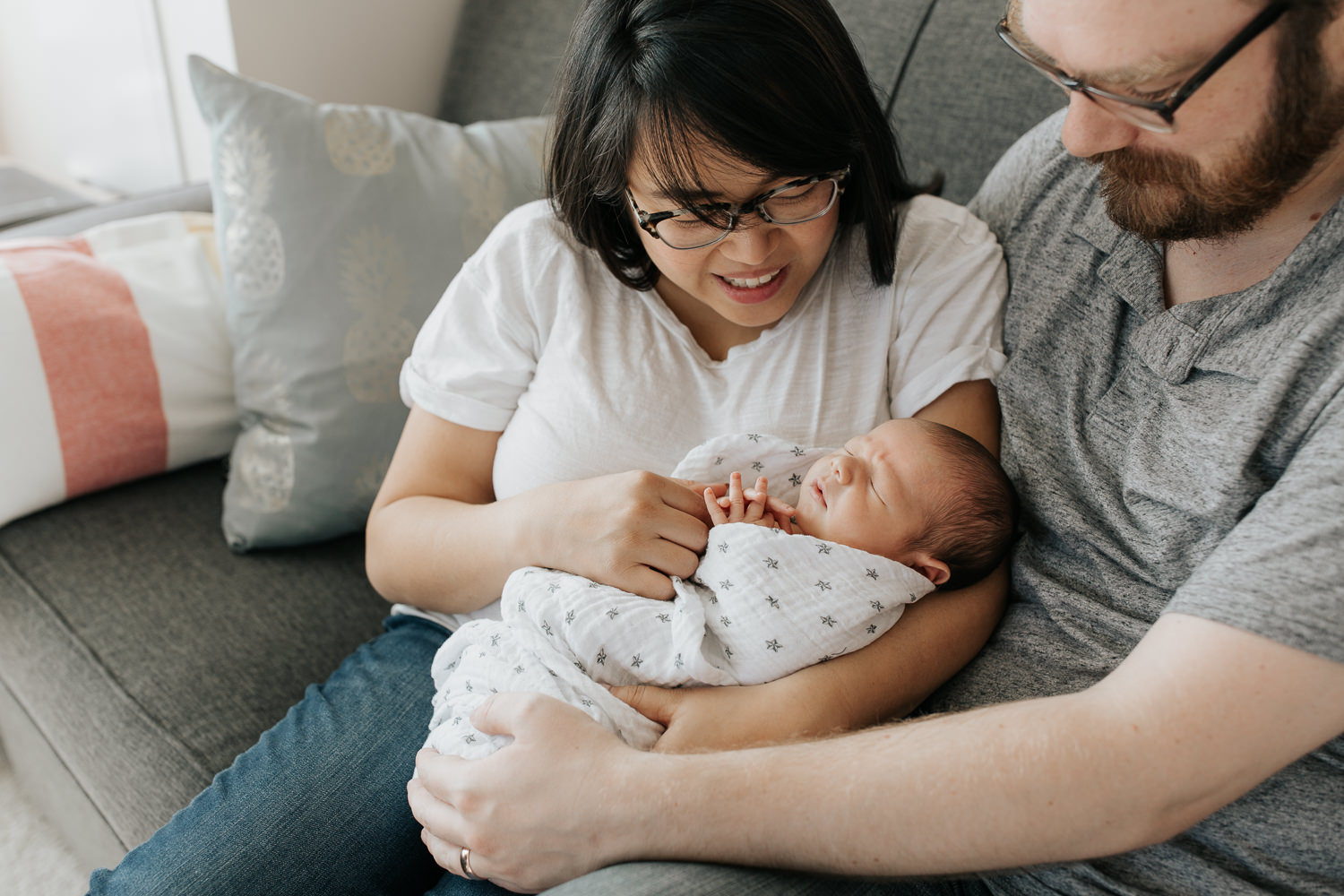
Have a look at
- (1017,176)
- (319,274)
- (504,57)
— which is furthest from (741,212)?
(504,57)

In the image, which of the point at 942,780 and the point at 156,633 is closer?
the point at 942,780

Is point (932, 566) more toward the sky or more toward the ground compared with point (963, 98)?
more toward the ground

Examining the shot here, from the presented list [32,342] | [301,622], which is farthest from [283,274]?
[301,622]

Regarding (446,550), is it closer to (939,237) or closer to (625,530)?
(625,530)

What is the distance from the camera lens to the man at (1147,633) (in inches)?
32.3

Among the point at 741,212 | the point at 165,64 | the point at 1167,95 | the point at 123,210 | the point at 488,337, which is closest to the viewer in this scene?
the point at 1167,95

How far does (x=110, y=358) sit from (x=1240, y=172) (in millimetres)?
1641

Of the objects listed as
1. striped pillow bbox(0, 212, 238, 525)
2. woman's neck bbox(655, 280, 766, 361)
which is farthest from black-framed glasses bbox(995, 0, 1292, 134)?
striped pillow bbox(0, 212, 238, 525)

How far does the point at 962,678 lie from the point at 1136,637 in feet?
0.68

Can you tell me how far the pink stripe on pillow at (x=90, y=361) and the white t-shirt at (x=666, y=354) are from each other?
0.64 m

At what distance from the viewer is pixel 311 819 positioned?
1152 mm

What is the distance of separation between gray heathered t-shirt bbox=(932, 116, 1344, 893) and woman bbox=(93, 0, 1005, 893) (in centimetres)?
7

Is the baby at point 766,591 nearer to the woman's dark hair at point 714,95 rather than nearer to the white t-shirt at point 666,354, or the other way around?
the white t-shirt at point 666,354

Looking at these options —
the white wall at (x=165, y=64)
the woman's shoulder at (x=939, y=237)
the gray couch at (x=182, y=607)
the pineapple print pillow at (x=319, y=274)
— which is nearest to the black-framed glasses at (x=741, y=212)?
the woman's shoulder at (x=939, y=237)
